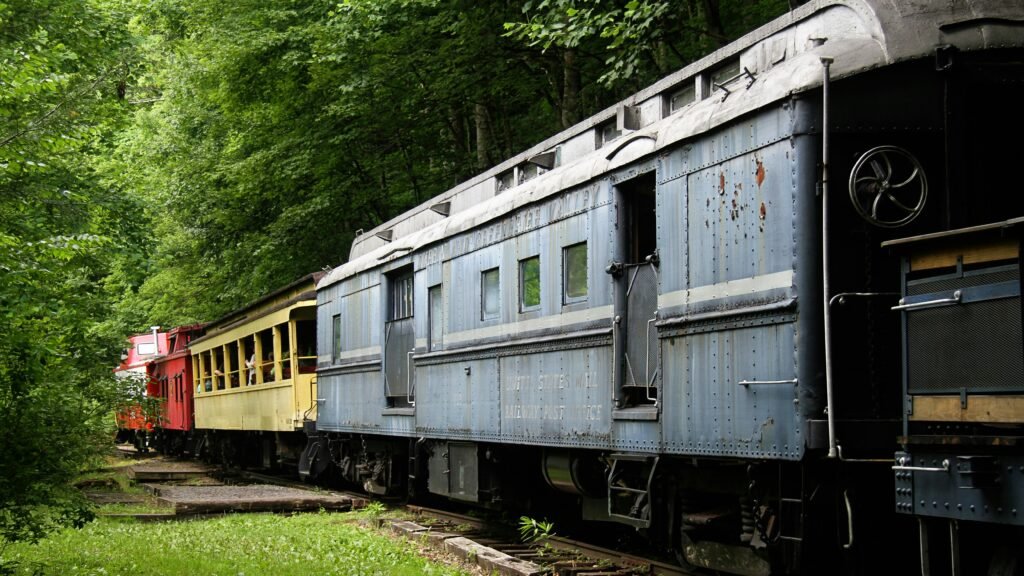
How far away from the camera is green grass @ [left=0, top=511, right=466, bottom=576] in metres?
10.4

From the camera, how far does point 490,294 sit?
1245cm

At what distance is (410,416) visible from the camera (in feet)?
48.6

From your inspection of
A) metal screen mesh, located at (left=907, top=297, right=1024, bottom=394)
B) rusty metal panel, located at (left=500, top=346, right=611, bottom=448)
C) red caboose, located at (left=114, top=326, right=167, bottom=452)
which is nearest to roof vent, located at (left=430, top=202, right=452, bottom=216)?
rusty metal panel, located at (left=500, top=346, right=611, bottom=448)

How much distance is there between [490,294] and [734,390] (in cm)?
504

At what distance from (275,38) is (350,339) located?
31.4ft

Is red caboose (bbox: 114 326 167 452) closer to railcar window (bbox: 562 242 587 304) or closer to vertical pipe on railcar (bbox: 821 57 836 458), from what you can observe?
railcar window (bbox: 562 242 587 304)

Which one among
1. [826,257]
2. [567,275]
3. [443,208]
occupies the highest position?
[443,208]

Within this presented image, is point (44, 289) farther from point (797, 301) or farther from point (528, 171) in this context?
point (797, 301)

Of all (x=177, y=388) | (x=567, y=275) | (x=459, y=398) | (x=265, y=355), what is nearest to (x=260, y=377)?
(x=265, y=355)

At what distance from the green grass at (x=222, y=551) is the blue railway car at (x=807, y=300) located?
2124 mm

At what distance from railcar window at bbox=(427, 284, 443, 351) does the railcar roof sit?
3.20 m

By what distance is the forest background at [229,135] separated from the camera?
34.2 feet

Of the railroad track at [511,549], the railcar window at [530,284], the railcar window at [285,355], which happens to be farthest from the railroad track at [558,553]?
the railcar window at [285,355]

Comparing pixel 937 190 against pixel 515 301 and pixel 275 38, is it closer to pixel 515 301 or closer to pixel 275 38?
pixel 515 301
